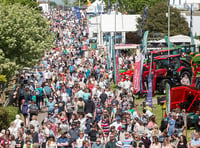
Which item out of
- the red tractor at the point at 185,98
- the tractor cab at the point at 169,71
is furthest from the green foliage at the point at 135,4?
the red tractor at the point at 185,98

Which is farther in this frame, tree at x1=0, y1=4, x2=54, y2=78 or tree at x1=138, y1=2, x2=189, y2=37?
tree at x1=138, y1=2, x2=189, y2=37

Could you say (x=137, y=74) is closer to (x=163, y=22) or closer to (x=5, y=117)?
(x=5, y=117)

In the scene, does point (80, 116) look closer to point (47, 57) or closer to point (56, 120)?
Answer: point (56, 120)

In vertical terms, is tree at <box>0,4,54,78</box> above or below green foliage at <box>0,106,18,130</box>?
above

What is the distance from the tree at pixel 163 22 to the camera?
6375 cm

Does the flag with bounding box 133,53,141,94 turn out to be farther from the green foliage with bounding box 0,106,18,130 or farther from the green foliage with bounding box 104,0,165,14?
the green foliage with bounding box 104,0,165,14

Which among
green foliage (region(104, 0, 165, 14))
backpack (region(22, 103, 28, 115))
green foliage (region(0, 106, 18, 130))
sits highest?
green foliage (region(104, 0, 165, 14))

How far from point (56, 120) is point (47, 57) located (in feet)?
84.5

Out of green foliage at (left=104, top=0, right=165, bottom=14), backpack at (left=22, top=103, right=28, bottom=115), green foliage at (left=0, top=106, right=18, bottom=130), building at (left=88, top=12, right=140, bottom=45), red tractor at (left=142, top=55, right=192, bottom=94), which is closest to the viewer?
green foliage at (left=0, top=106, right=18, bottom=130)

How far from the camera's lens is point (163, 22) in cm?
6556

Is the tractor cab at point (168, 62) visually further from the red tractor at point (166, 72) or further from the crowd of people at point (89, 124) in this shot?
the crowd of people at point (89, 124)

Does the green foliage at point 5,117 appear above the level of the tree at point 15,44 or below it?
below

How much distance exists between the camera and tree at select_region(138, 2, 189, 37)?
209 ft

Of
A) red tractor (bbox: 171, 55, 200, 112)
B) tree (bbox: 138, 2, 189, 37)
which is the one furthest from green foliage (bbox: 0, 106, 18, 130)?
tree (bbox: 138, 2, 189, 37)
